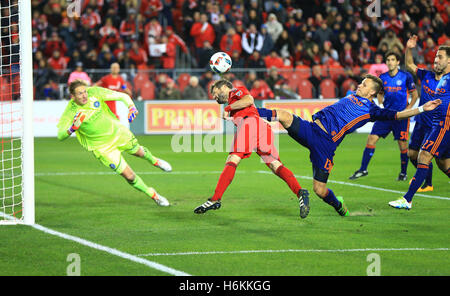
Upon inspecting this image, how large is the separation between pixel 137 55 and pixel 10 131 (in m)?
5.27

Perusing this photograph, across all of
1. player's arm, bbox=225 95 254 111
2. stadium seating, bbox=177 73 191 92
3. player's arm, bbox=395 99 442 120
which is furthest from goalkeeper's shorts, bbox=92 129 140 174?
stadium seating, bbox=177 73 191 92

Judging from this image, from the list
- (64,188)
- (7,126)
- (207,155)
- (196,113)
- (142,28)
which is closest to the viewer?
(64,188)

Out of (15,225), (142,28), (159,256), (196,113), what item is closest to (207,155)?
(196,113)

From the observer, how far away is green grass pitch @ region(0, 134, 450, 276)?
22.1 feet

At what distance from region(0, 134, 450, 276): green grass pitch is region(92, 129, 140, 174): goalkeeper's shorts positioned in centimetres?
64

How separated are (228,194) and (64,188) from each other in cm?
294

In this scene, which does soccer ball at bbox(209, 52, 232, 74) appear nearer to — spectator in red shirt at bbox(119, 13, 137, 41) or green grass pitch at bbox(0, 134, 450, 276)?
green grass pitch at bbox(0, 134, 450, 276)

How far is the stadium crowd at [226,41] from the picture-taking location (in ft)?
75.6

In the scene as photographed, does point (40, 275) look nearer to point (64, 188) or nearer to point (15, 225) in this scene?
point (15, 225)

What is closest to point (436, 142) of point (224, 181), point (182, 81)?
point (224, 181)

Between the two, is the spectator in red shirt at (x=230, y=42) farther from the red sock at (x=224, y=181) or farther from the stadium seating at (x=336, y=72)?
the red sock at (x=224, y=181)

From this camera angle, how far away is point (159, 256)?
7105 mm

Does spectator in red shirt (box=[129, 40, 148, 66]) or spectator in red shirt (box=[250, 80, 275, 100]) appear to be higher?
spectator in red shirt (box=[129, 40, 148, 66])

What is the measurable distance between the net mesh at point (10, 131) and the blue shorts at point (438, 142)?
5.26 meters
